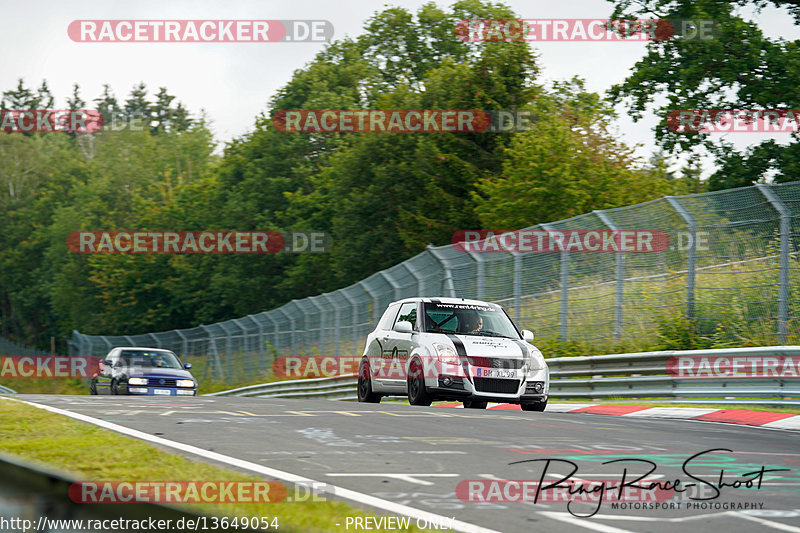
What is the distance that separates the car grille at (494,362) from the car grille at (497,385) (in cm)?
19

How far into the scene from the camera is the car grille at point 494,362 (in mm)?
14414

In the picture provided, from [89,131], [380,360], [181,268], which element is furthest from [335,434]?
[89,131]

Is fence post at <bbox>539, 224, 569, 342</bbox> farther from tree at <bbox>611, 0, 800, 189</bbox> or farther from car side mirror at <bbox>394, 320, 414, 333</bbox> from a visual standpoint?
tree at <bbox>611, 0, 800, 189</bbox>

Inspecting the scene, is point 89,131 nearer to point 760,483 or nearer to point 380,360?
point 380,360

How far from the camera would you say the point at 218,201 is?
238ft

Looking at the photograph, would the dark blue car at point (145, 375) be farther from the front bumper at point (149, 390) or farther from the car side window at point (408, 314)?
the car side window at point (408, 314)

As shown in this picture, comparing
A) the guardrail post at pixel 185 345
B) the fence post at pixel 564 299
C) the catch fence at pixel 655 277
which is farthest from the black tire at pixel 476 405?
the guardrail post at pixel 185 345

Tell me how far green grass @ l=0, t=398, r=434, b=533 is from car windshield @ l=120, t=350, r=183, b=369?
13.8 m

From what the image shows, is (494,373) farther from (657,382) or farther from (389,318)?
(657,382)

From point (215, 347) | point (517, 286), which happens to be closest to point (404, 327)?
point (517, 286)

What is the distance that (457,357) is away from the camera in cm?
1440

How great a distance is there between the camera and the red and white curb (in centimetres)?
1257

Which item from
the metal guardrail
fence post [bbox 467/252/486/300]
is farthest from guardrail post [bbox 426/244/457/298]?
the metal guardrail

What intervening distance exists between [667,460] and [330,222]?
57.1 meters
